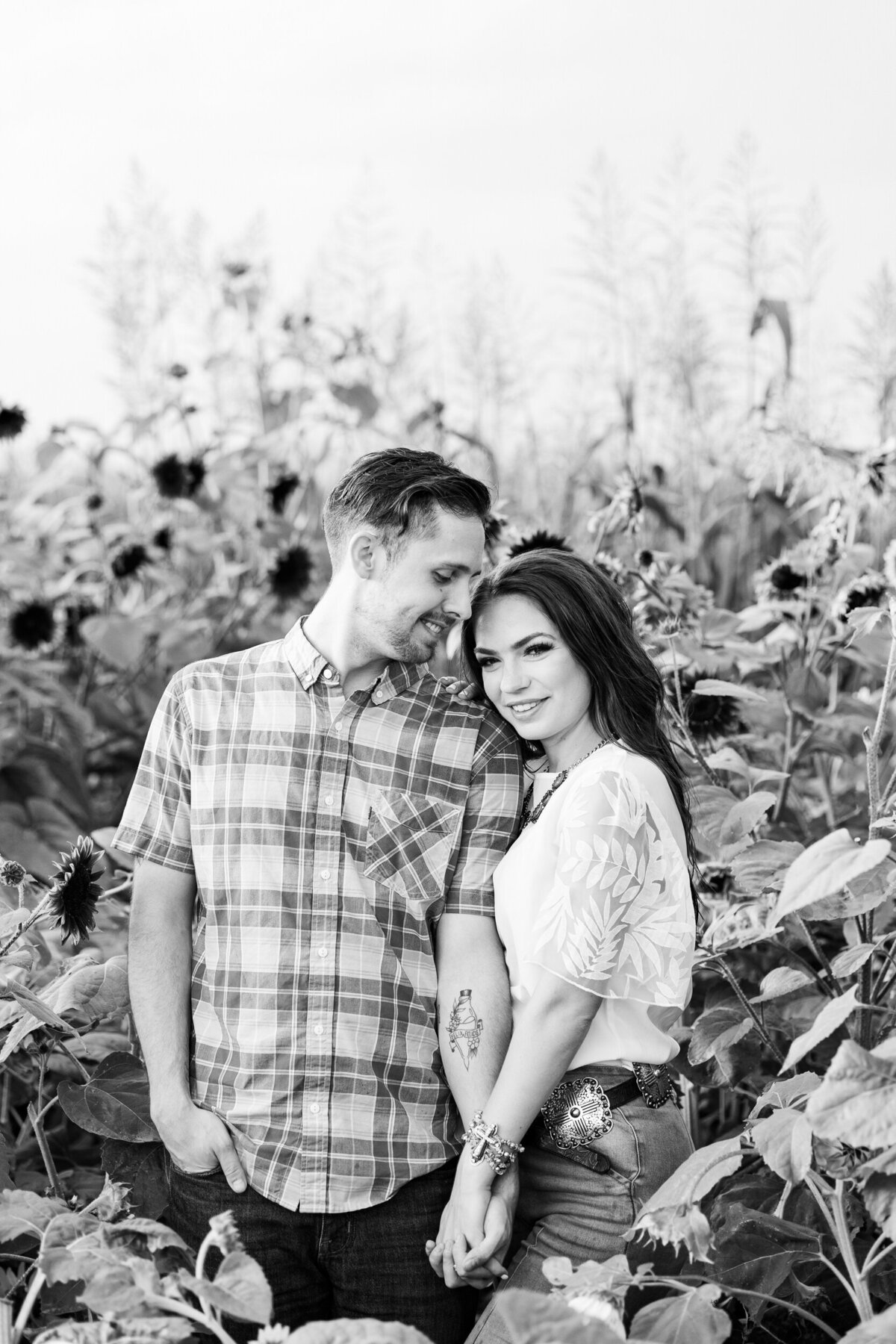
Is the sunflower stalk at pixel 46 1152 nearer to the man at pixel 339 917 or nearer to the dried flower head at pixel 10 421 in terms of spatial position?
the man at pixel 339 917

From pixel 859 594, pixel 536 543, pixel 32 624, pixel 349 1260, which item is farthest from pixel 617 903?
pixel 32 624

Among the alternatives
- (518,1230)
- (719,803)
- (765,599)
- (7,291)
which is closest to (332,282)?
(7,291)

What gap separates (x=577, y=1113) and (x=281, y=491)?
8.22 feet

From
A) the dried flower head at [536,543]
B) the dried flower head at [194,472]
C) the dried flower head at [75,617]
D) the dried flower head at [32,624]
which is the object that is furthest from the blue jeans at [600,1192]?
the dried flower head at [194,472]

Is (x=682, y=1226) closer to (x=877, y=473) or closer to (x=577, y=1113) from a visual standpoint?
(x=577, y=1113)

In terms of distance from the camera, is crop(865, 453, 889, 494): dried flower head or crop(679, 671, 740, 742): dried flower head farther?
crop(865, 453, 889, 494): dried flower head

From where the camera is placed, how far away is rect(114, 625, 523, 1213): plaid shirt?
170cm

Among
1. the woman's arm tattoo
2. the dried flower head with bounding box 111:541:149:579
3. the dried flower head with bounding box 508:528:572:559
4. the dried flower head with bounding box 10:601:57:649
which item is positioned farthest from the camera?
the dried flower head with bounding box 111:541:149:579

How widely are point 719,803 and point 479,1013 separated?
0.47m

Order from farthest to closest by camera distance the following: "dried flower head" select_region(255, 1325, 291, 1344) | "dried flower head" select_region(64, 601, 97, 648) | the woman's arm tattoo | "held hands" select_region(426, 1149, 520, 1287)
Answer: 1. "dried flower head" select_region(64, 601, 97, 648)
2. the woman's arm tattoo
3. "held hands" select_region(426, 1149, 520, 1287)
4. "dried flower head" select_region(255, 1325, 291, 1344)

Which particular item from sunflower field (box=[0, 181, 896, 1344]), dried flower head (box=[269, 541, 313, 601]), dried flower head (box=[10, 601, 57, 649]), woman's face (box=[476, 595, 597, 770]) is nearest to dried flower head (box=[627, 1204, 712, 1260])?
sunflower field (box=[0, 181, 896, 1344])

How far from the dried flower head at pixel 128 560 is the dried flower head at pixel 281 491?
44 cm

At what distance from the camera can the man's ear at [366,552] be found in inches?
70.7

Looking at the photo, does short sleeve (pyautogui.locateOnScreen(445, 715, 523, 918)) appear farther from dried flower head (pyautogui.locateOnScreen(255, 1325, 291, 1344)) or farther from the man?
dried flower head (pyautogui.locateOnScreen(255, 1325, 291, 1344))
